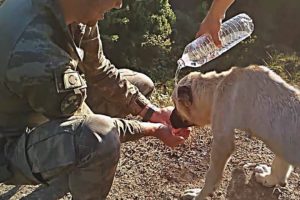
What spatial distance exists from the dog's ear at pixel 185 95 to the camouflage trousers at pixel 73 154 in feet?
2.66

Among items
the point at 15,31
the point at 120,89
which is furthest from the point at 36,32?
the point at 120,89

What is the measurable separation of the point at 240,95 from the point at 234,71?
0.19 metres

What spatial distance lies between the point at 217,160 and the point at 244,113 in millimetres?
349

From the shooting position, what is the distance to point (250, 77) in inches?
163

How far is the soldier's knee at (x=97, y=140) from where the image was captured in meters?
3.47

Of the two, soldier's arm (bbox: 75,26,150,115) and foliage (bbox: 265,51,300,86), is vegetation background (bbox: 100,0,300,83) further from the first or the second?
soldier's arm (bbox: 75,26,150,115)

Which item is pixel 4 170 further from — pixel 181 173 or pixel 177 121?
pixel 181 173

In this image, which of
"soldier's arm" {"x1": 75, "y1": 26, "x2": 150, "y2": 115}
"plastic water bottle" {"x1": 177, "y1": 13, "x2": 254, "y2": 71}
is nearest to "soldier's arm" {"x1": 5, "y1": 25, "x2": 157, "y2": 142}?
"soldier's arm" {"x1": 75, "y1": 26, "x2": 150, "y2": 115}

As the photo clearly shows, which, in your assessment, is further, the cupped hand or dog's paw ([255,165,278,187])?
dog's paw ([255,165,278,187])

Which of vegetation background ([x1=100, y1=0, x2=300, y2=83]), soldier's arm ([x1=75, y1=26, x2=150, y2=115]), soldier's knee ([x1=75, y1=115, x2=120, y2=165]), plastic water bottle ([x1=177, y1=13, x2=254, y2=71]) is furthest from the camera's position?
vegetation background ([x1=100, y1=0, x2=300, y2=83])

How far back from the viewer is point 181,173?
4.56 metres

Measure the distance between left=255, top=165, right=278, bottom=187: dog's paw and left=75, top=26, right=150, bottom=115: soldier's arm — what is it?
91cm

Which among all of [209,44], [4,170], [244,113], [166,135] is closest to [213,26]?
[209,44]

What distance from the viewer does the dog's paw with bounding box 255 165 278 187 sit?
4383 mm
